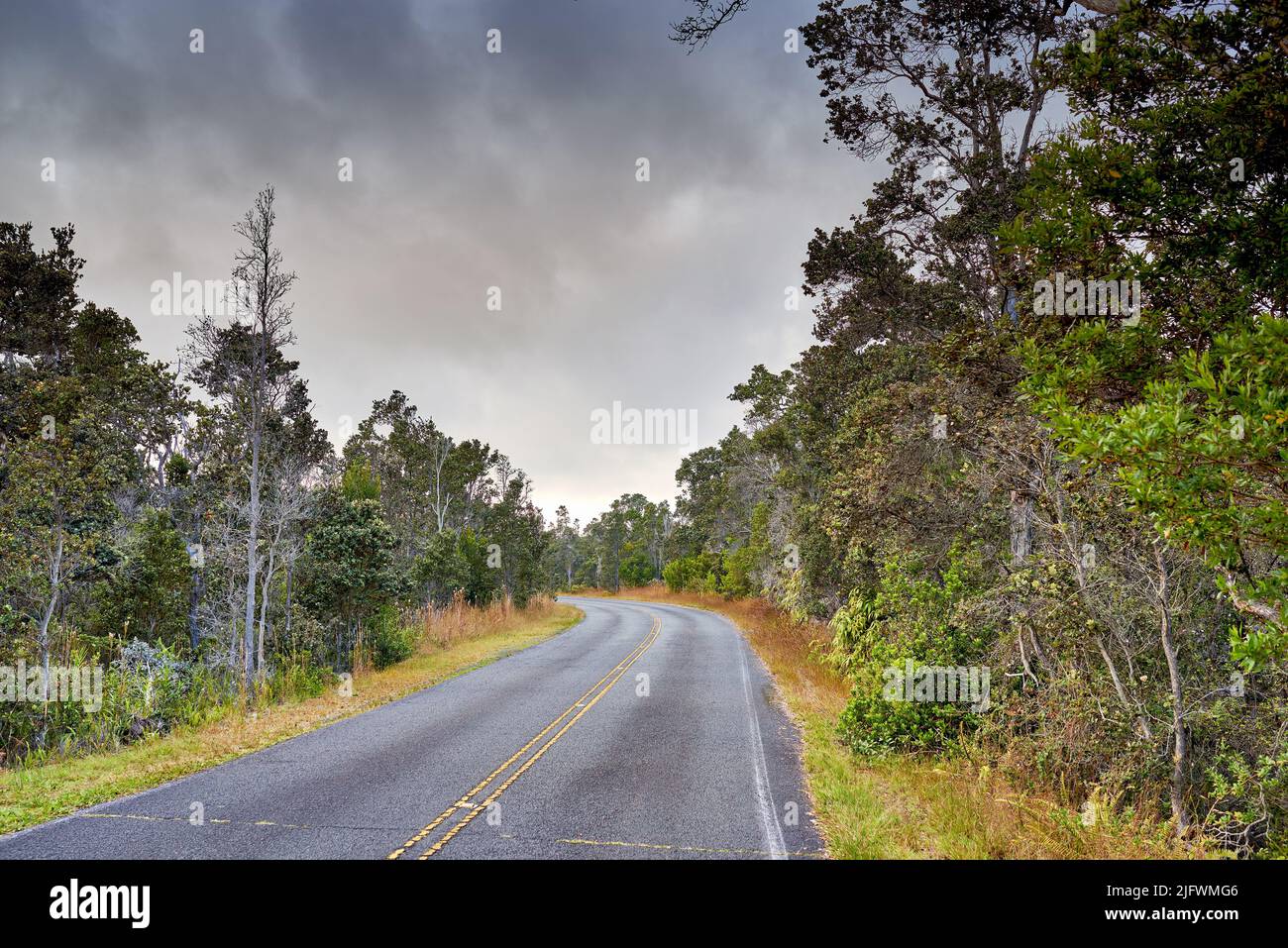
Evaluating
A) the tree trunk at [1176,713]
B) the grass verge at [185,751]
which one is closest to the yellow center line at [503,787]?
the grass verge at [185,751]

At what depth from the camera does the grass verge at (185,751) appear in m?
6.14

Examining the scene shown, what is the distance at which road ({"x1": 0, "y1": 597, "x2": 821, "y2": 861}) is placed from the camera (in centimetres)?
518

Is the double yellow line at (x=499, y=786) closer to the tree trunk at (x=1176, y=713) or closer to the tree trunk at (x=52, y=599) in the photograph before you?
the tree trunk at (x=1176, y=713)

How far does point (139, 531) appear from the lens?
47.5 ft

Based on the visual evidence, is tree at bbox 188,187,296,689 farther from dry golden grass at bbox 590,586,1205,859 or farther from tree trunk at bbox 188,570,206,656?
dry golden grass at bbox 590,586,1205,859

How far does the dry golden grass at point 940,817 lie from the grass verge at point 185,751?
25.2ft

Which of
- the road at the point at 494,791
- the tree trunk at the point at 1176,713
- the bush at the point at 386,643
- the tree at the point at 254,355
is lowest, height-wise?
the bush at the point at 386,643

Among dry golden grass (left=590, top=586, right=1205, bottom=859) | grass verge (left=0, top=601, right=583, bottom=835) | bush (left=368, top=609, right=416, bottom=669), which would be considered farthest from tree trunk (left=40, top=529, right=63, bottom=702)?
dry golden grass (left=590, top=586, right=1205, bottom=859)

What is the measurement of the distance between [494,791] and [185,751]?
15.8 ft

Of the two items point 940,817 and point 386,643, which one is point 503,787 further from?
point 386,643

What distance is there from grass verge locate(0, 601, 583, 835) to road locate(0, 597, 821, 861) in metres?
0.33
